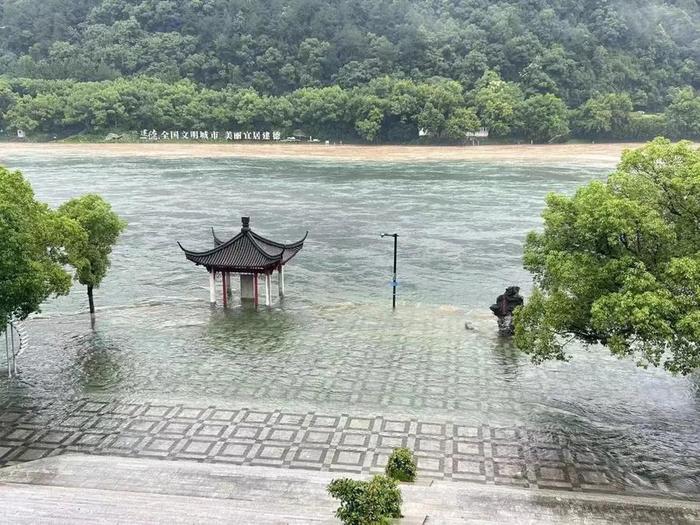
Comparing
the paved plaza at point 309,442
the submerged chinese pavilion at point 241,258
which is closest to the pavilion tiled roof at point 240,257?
the submerged chinese pavilion at point 241,258

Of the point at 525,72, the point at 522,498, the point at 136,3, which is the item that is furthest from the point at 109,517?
the point at 136,3

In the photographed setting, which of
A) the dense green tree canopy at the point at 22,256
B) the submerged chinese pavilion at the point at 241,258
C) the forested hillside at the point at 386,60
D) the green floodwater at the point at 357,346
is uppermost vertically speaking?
the forested hillside at the point at 386,60

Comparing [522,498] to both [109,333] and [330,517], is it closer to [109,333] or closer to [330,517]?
[330,517]

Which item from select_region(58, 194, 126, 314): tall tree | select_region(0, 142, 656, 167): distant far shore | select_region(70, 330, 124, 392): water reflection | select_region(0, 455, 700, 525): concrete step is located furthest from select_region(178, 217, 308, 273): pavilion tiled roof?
select_region(0, 142, 656, 167): distant far shore

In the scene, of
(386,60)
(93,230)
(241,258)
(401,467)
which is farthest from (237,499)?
(386,60)

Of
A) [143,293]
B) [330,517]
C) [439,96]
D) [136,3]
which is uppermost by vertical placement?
[136,3]

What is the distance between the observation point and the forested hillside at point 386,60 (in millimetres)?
110375

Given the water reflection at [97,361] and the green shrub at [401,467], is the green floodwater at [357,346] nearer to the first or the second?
the water reflection at [97,361]

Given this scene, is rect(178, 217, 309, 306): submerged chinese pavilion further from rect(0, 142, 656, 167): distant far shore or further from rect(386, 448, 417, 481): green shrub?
rect(0, 142, 656, 167): distant far shore

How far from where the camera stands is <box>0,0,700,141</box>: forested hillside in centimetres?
11038

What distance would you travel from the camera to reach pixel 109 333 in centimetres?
2562

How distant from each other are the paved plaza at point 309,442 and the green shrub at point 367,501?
397cm

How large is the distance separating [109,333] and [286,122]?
91.9 meters

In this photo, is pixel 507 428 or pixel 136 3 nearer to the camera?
pixel 507 428
